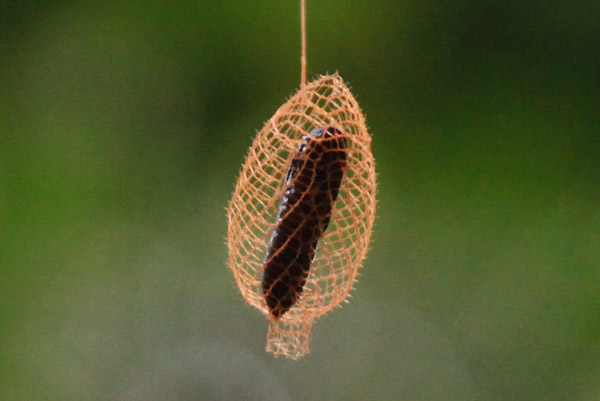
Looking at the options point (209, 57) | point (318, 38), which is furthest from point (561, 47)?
point (209, 57)

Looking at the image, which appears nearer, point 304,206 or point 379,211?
point 304,206

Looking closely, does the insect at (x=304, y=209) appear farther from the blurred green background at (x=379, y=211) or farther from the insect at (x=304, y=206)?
the blurred green background at (x=379, y=211)

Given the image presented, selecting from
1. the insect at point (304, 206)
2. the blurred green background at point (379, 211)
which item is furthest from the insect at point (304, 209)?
the blurred green background at point (379, 211)

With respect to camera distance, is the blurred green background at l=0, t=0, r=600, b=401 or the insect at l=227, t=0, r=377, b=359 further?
the blurred green background at l=0, t=0, r=600, b=401

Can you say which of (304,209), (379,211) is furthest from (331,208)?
(379,211)

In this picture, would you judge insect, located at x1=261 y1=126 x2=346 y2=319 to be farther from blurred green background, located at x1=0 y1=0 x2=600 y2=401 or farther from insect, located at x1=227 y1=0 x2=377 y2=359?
blurred green background, located at x1=0 y1=0 x2=600 y2=401

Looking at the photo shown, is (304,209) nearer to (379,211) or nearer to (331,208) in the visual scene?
(331,208)

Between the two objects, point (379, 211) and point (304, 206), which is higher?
point (304, 206)

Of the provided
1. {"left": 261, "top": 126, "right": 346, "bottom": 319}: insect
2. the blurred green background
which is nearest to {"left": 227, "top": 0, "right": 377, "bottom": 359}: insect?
{"left": 261, "top": 126, "right": 346, "bottom": 319}: insect
